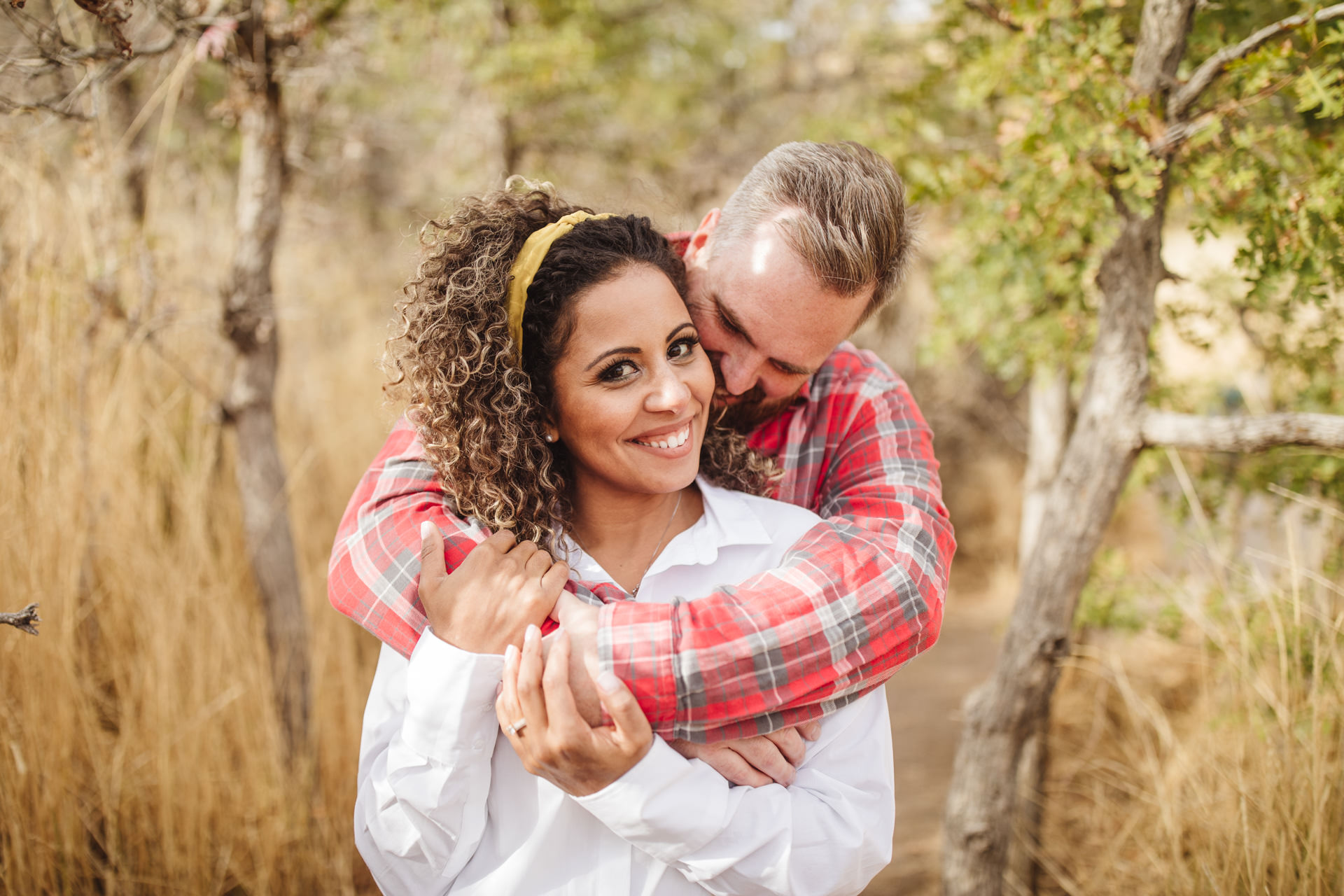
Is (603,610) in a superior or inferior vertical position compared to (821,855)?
superior

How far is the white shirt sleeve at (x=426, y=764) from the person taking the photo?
1508 mm

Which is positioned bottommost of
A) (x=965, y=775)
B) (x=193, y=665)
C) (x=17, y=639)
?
(x=965, y=775)

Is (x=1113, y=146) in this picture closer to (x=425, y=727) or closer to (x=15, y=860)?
(x=425, y=727)

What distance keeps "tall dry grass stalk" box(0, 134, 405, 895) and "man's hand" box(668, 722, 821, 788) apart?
1.52 meters

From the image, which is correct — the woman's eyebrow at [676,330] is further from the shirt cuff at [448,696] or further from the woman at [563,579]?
the shirt cuff at [448,696]

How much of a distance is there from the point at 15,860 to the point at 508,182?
2.16 m

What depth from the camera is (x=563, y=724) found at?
1411mm

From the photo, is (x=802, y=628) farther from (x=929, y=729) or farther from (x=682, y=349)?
(x=929, y=729)

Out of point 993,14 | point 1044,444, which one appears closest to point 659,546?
point 993,14

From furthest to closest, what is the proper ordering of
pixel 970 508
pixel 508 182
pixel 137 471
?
pixel 970 508
pixel 137 471
pixel 508 182

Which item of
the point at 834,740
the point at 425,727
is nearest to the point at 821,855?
the point at 834,740

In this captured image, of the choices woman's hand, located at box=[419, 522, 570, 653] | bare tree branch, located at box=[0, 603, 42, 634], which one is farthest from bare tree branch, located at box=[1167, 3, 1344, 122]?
bare tree branch, located at box=[0, 603, 42, 634]

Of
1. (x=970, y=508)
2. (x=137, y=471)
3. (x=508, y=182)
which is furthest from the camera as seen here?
(x=970, y=508)

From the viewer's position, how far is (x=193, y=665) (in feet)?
8.98
